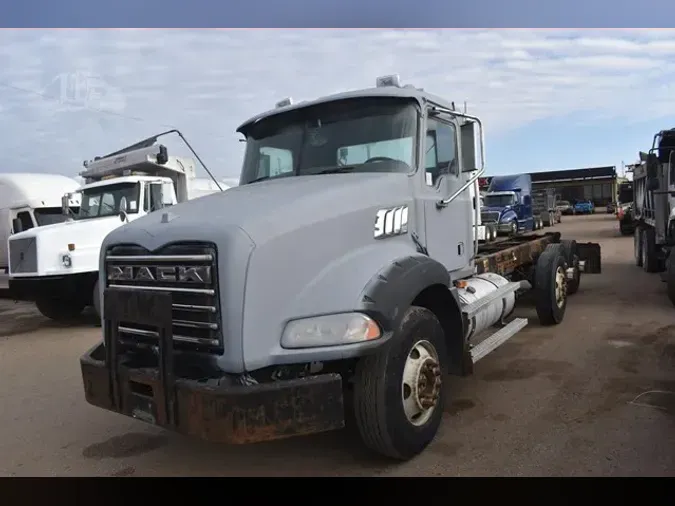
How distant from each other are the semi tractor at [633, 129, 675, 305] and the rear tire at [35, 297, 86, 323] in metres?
9.47

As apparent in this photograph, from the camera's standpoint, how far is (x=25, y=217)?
13.3 metres

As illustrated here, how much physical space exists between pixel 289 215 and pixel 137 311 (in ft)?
3.57

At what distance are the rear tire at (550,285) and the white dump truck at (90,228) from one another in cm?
550

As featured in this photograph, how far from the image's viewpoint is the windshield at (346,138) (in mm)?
4340

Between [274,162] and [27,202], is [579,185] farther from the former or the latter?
[274,162]

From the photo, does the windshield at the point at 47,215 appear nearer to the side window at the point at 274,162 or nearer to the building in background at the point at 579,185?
the side window at the point at 274,162

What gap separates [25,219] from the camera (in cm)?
1334

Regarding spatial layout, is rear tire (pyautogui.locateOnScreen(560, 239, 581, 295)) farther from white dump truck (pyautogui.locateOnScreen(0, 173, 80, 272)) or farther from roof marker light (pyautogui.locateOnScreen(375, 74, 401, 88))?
white dump truck (pyautogui.locateOnScreen(0, 173, 80, 272))

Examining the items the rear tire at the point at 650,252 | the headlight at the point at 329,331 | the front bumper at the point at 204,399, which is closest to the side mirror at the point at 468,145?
the headlight at the point at 329,331

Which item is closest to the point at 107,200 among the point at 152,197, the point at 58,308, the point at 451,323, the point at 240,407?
the point at 152,197

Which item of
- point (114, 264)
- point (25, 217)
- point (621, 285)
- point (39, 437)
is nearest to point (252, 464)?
point (114, 264)

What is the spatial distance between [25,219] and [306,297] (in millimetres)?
12386
